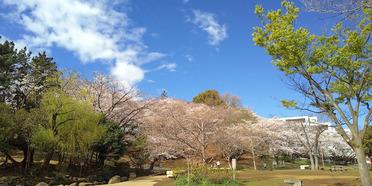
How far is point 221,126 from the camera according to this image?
1492 inches

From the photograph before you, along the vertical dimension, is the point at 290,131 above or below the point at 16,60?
below

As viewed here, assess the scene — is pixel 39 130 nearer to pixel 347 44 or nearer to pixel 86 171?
pixel 86 171

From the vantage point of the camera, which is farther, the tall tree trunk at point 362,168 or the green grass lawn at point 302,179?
the green grass lawn at point 302,179

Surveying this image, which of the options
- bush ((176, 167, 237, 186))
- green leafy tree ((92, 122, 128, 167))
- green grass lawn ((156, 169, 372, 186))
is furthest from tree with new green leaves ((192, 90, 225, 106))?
bush ((176, 167, 237, 186))

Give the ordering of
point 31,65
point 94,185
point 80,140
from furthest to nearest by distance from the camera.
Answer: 1. point 31,65
2. point 80,140
3. point 94,185

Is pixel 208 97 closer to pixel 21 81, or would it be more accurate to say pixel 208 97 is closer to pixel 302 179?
pixel 21 81

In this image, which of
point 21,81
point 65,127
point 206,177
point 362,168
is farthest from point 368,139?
point 21,81

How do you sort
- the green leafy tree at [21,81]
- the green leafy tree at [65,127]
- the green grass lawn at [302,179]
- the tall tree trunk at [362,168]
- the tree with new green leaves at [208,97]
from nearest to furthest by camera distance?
the tall tree trunk at [362,168], the green grass lawn at [302,179], the green leafy tree at [65,127], the green leafy tree at [21,81], the tree with new green leaves at [208,97]

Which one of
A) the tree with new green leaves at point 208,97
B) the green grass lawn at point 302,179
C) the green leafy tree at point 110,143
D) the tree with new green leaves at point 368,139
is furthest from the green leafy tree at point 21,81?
the tree with new green leaves at point 208,97

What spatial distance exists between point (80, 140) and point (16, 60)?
1005 centimetres

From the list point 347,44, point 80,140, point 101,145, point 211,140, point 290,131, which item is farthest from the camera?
point 290,131

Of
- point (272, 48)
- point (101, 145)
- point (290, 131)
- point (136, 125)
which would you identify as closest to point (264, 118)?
point (290, 131)

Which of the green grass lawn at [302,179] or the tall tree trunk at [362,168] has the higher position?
the tall tree trunk at [362,168]

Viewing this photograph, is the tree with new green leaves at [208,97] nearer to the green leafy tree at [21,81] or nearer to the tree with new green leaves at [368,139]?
the tree with new green leaves at [368,139]
